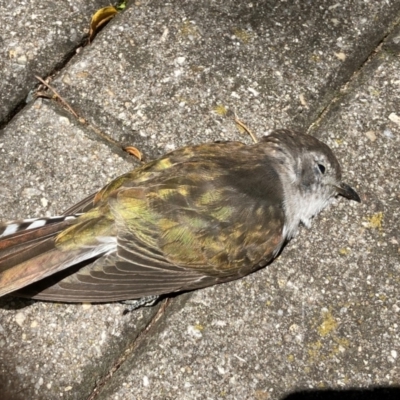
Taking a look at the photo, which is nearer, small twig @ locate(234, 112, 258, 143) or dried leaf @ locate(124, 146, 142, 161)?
dried leaf @ locate(124, 146, 142, 161)

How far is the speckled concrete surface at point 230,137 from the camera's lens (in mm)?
4027

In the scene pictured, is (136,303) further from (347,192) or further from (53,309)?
(347,192)

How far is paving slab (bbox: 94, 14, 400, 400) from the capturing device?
13.1 ft

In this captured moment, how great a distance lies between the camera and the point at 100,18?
4.93 metres

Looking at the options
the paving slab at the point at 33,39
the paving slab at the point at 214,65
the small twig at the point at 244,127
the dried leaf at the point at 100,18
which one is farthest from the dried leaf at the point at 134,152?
the dried leaf at the point at 100,18

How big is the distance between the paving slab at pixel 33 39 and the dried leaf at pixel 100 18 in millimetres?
63

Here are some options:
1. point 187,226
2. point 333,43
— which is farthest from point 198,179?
point 333,43

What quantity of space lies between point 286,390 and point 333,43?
8.69 feet

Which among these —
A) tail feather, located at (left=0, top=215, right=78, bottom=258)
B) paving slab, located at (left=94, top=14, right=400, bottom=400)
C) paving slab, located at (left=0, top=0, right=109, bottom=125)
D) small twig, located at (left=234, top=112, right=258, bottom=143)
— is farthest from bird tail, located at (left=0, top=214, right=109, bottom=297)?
small twig, located at (left=234, top=112, right=258, bottom=143)

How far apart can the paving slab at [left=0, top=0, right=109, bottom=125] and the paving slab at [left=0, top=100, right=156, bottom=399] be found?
0.63ft

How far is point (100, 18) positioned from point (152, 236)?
2068 millimetres

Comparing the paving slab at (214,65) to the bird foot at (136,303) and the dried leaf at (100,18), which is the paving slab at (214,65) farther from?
the bird foot at (136,303)

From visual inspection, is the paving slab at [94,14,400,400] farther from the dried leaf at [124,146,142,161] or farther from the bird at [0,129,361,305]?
the dried leaf at [124,146,142,161]

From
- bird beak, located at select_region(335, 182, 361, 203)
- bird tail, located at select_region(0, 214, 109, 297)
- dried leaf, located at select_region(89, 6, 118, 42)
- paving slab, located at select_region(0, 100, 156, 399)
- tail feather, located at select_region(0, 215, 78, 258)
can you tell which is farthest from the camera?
dried leaf, located at select_region(89, 6, 118, 42)
